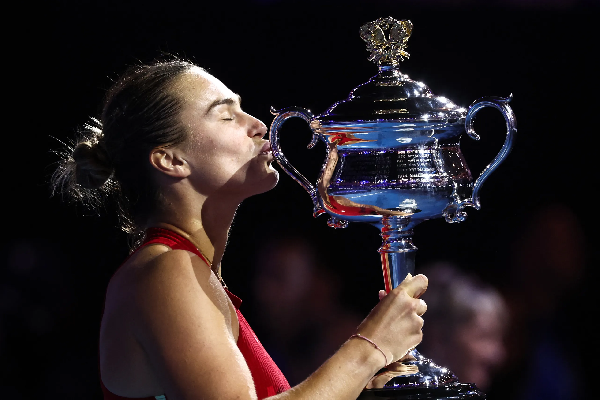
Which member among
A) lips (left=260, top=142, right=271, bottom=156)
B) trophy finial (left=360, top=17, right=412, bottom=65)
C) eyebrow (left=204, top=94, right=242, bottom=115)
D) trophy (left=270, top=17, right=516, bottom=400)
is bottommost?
trophy (left=270, top=17, right=516, bottom=400)

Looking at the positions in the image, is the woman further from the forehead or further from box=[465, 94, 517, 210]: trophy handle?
box=[465, 94, 517, 210]: trophy handle

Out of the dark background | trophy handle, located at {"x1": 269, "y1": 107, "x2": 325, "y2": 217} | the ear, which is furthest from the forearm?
the dark background

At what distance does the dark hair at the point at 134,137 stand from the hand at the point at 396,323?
40cm

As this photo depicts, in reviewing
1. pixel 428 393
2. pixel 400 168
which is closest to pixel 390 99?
pixel 400 168

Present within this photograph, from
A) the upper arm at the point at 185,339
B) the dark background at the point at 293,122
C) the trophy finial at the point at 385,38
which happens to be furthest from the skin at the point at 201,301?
the dark background at the point at 293,122

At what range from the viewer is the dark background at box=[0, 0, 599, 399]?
92.1 inches

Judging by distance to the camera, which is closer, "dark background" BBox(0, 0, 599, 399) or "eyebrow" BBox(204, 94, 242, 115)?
"eyebrow" BBox(204, 94, 242, 115)

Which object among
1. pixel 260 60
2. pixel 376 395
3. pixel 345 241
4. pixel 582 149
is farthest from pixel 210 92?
pixel 582 149

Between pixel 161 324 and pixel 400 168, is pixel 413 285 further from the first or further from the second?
pixel 161 324

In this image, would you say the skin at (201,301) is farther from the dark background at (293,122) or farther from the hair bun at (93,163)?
the dark background at (293,122)

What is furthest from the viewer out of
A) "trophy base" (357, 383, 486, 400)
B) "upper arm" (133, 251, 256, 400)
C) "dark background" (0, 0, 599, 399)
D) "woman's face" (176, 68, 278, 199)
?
"dark background" (0, 0, 599, 399)

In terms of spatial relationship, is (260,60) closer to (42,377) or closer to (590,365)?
(42,377)

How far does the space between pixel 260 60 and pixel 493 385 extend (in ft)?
4.13

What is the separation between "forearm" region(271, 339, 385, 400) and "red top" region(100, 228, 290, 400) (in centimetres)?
15
